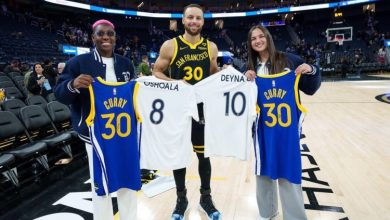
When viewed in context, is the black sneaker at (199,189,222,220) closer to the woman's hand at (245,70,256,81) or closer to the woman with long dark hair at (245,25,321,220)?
the woman with long dark hair at (245,25,321,220)

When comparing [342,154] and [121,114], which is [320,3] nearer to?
[342,154]

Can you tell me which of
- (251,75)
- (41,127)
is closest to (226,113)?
(251,75)

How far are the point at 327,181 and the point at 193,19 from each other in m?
2.43

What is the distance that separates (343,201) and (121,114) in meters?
2.34

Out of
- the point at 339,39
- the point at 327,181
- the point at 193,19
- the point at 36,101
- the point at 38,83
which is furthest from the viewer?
the point at 339,39

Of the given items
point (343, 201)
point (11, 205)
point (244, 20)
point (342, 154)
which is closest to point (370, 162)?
point (342, 154)

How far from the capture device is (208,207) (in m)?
2.80

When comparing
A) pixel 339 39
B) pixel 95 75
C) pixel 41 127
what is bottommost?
pixel 41 127

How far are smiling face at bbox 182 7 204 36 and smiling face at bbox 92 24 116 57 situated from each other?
27.9 inches

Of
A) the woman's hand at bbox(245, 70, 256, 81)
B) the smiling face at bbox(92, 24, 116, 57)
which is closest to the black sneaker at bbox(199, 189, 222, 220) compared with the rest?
the woman's hand at bbox(245, 70, 256, 81)

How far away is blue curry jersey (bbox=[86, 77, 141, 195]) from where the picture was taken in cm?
217

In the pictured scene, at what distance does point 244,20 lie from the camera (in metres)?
32.6

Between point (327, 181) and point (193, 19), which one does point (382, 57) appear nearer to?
point (327, 181)

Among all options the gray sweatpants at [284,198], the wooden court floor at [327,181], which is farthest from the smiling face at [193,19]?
the wooden court floor at [327,181]
